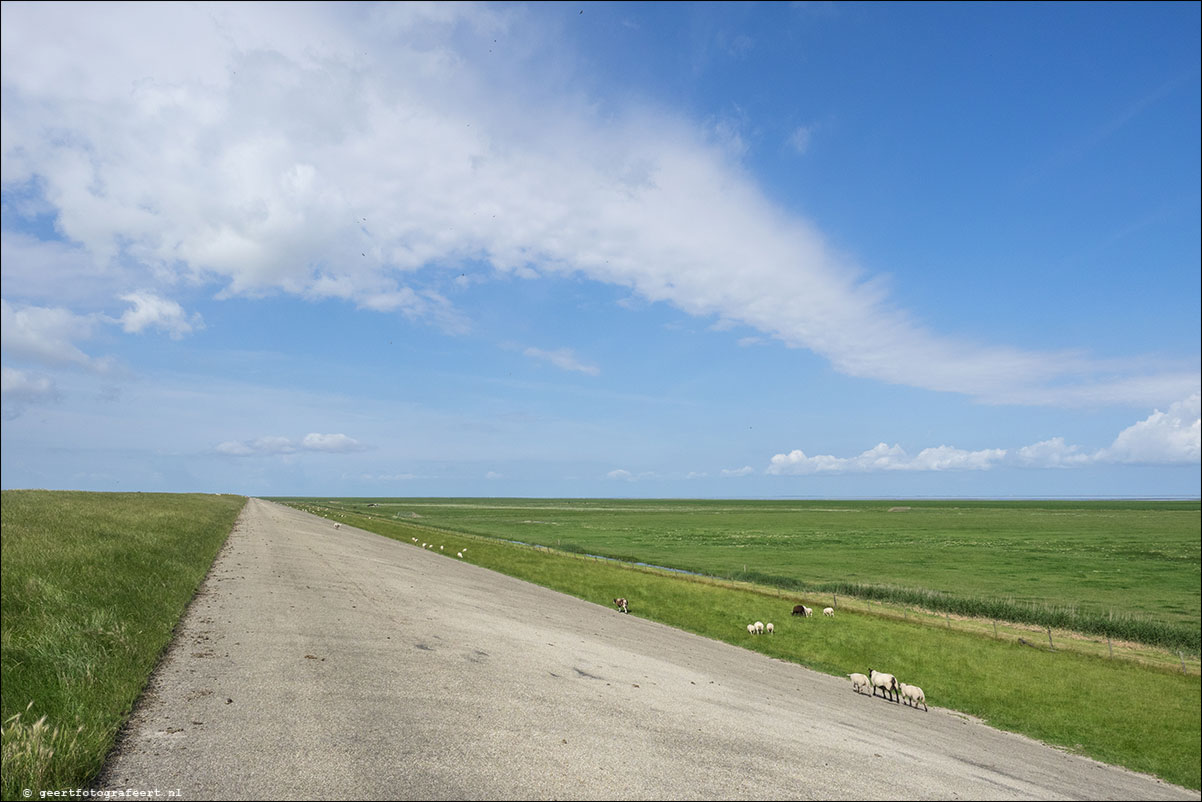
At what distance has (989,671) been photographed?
32375 millimetres

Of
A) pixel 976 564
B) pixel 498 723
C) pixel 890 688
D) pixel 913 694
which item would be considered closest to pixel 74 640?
pixel 498 723

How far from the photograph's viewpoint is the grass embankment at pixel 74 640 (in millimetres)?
8820

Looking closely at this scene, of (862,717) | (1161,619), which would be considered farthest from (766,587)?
(862,717)

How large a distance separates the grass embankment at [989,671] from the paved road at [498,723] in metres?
3.34

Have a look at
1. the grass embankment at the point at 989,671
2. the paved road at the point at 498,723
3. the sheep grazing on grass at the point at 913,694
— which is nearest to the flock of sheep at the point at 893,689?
the sheep grazing on grass at the point at 913,694

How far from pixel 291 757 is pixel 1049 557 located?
107114 mm

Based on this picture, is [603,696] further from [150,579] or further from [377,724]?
[150,579]

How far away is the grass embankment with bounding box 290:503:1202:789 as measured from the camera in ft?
79.5

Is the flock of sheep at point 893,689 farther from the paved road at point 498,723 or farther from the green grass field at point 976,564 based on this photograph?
the green grass field at point 976,564

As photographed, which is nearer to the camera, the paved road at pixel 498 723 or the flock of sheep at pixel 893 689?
the paved road at pixel 498 723

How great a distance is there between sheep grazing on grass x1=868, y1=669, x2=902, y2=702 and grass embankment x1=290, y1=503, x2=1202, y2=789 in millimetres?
1284

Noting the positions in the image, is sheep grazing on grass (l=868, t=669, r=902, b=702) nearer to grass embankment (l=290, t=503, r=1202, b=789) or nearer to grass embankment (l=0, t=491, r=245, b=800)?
grass embankment (l=290, t=503, r=1202, b=789)

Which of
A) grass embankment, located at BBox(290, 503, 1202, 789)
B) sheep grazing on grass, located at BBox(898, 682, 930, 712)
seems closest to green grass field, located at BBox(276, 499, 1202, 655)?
grass embankment, located at BBox(290, 503, 1202, 789)

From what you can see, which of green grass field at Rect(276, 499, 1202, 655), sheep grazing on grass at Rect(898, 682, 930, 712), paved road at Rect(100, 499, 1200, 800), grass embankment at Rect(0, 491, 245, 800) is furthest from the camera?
green grass field at Rect(276, 499, 1202, 655)
